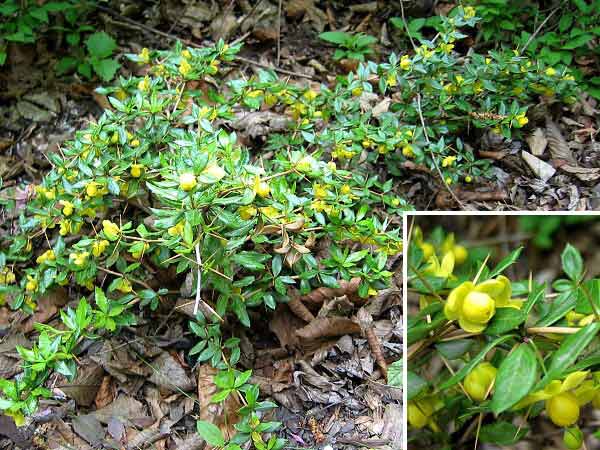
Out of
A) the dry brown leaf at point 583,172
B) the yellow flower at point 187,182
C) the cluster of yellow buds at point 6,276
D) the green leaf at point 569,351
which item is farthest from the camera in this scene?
the dry brown leaf at point 583,172

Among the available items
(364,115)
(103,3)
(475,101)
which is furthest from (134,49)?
(475,101)

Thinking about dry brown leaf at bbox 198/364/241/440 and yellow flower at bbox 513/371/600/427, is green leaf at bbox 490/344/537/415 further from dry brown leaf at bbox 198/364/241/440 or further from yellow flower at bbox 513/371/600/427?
dry brown leaf at bbox 198/364/241/440

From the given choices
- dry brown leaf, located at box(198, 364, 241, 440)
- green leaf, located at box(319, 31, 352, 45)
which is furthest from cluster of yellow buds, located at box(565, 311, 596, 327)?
green leaf, located at box(319, 31, 352, 45)

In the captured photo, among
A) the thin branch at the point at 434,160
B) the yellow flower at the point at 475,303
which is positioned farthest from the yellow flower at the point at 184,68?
the yellow flower at the point at 475,303

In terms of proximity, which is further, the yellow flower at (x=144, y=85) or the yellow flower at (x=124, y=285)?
the yellow flower at (x=144, y=85)

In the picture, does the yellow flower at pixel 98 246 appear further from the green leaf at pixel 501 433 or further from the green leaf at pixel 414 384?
the green leaf at pixel 501 433
